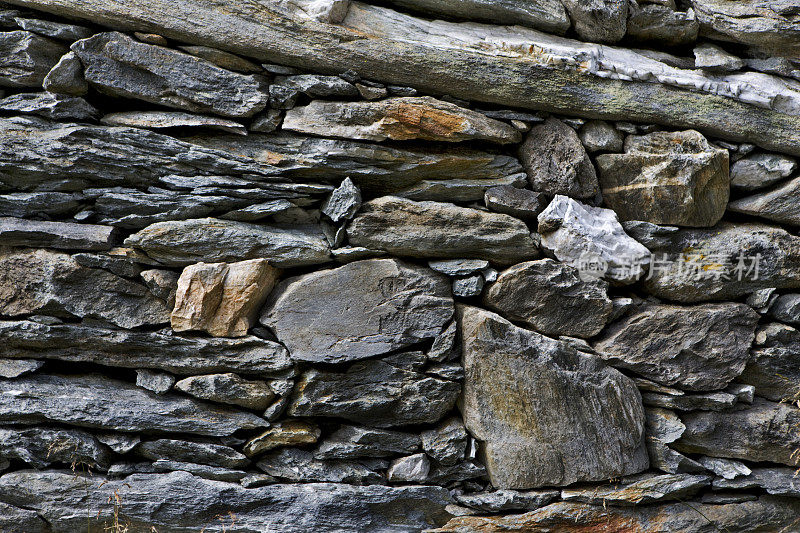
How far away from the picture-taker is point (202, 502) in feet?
14.6

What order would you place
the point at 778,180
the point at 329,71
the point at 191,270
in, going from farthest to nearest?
1. the point at 778,180
2. the point at 329,71
3. the point at 191,270

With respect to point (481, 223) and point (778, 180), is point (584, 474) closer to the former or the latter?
point (481, 223)

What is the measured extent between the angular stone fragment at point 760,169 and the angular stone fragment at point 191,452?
5.27 meters

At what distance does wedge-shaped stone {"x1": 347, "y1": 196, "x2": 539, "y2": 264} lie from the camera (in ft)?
15.5

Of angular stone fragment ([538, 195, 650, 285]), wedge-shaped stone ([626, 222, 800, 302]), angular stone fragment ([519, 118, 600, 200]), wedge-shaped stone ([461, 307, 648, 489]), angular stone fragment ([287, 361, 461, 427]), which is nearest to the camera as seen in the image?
angular stone fragment ([287, 361, 461, 427])

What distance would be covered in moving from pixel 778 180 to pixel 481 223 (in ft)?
9.94

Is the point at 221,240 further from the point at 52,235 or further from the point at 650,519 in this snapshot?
the point at 650,519

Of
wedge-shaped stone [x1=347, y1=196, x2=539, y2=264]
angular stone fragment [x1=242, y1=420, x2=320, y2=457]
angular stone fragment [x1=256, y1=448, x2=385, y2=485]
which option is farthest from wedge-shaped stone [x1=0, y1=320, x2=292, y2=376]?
wedge-shaped stone [x1=347, y1=196, x2=539, y2=264]

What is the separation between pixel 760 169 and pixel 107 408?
627cm

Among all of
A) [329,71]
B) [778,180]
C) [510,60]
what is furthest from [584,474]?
[329,71]

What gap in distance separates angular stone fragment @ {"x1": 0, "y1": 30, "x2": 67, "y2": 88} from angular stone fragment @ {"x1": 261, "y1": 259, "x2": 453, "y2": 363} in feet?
8.80

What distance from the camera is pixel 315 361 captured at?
178 inches

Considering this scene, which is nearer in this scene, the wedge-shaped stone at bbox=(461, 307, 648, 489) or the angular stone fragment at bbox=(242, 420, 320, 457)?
the angular stone fragment at bbox=(242, 420, 320, 457)

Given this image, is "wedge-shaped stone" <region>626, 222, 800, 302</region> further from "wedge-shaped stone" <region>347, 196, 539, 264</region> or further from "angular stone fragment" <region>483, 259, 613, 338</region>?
"wedge-shaped stone" <region>347, 196, 539, 264</region>
